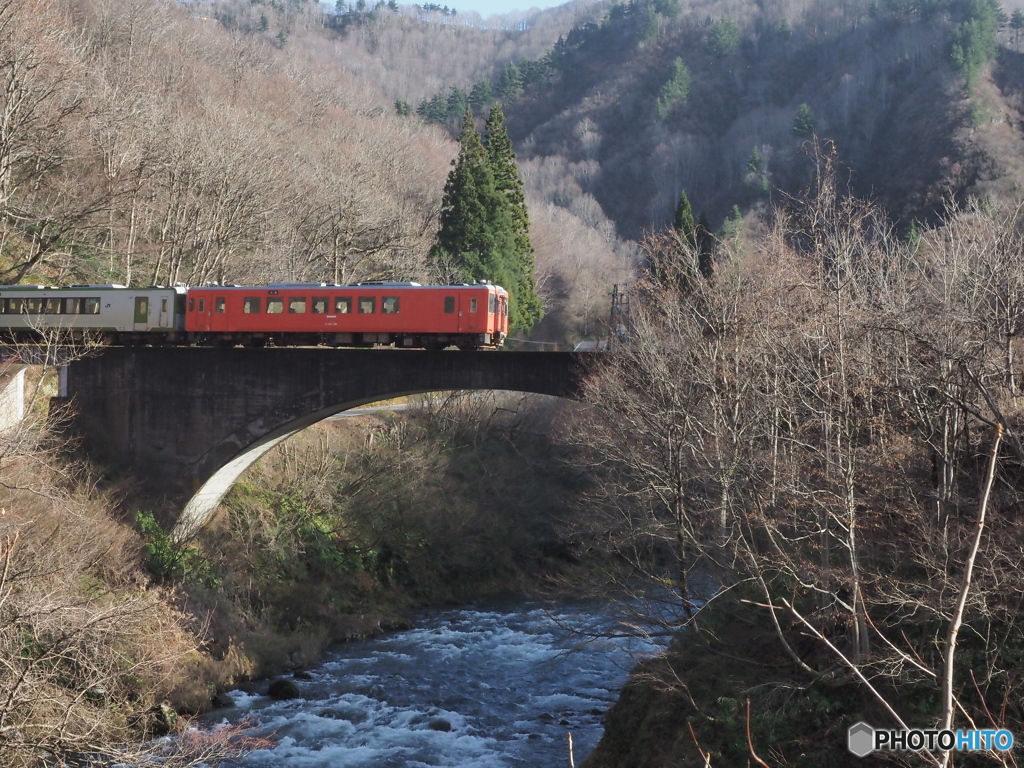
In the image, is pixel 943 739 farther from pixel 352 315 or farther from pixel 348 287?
pixel 348 287

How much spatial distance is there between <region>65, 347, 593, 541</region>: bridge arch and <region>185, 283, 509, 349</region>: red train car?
208 centimetres

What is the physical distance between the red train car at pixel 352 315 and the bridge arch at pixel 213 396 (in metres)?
2.08

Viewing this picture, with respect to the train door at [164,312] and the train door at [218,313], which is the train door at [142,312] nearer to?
the train door at [164,312]

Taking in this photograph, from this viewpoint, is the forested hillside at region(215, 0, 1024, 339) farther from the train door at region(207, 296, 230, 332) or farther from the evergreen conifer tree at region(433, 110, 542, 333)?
the train door at region(207, 296, 230, 332)

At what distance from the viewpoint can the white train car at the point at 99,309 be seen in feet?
95.2

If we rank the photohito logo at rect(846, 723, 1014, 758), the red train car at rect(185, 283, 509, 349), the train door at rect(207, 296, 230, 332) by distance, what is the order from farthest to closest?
the train door at rect(207, 296, 230, 332)
the red train car at rect(185, 283, 509, 349)
the photohito logo at rect(846, 723, 1014, 758)

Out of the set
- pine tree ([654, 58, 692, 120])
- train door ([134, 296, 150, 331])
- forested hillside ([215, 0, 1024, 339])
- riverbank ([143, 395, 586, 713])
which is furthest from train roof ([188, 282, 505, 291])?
pine tree ([654, 58, 692, 120])

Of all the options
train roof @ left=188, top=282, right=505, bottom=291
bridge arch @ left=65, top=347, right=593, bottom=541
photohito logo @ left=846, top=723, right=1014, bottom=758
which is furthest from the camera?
train roof @ left=188, top=282, right=505, bottom=291

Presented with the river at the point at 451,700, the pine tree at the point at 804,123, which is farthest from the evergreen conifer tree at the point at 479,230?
the pine tree at the point at 804,123

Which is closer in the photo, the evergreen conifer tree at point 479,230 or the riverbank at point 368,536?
the riverbank at point 368,536

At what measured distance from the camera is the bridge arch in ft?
82.7

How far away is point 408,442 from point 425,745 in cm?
1883

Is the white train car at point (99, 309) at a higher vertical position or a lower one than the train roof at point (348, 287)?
lower

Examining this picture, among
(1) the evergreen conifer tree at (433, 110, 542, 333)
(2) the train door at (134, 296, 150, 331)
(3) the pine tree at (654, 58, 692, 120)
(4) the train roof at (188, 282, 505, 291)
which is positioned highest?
(3) the pine tree at (654, 58, 692, 120)
